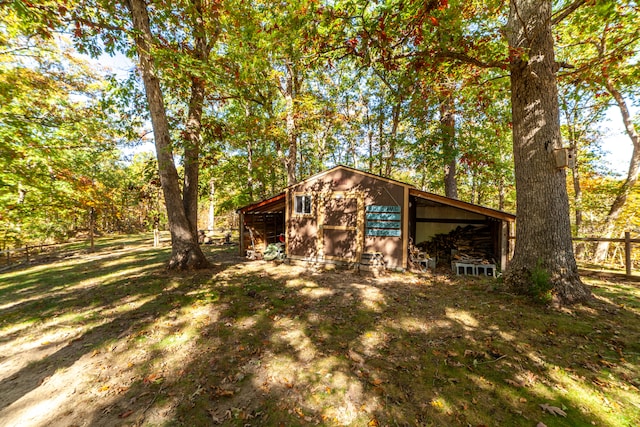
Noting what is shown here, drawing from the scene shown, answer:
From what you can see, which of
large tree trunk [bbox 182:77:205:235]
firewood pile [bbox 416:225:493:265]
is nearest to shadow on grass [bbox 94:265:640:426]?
firewood pile [bbox 416:225:493:265]

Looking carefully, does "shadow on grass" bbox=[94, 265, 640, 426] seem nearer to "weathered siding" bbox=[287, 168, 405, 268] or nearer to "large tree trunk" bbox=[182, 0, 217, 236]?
"weathered siding" bbox=[287, 168, 405, 268]

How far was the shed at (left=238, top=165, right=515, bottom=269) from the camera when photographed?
348 inches

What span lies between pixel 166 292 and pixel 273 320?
3738 mm

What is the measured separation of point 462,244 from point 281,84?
14295 mm

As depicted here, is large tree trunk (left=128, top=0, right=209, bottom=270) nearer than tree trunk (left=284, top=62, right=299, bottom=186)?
Yes

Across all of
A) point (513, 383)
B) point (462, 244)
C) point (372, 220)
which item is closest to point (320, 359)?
point (513, 383)

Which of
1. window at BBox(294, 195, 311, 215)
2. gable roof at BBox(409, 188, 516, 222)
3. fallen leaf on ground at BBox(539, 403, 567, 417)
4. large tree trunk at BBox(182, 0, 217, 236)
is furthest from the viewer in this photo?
window at BBox(294, 195, 311, 215)

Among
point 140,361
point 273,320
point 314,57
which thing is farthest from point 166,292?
point 314,57

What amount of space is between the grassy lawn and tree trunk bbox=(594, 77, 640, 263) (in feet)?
21.7

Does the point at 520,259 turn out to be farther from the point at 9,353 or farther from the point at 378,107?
the point at 378,107

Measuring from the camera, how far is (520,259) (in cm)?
538

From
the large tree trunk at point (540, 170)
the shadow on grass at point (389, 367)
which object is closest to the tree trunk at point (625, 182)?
the large tree trunk at point (540, 170)

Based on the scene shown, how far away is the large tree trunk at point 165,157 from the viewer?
22.8 feet

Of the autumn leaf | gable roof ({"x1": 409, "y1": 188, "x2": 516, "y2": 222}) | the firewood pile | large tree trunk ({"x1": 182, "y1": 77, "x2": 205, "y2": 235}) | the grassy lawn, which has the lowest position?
the autumn leaf
